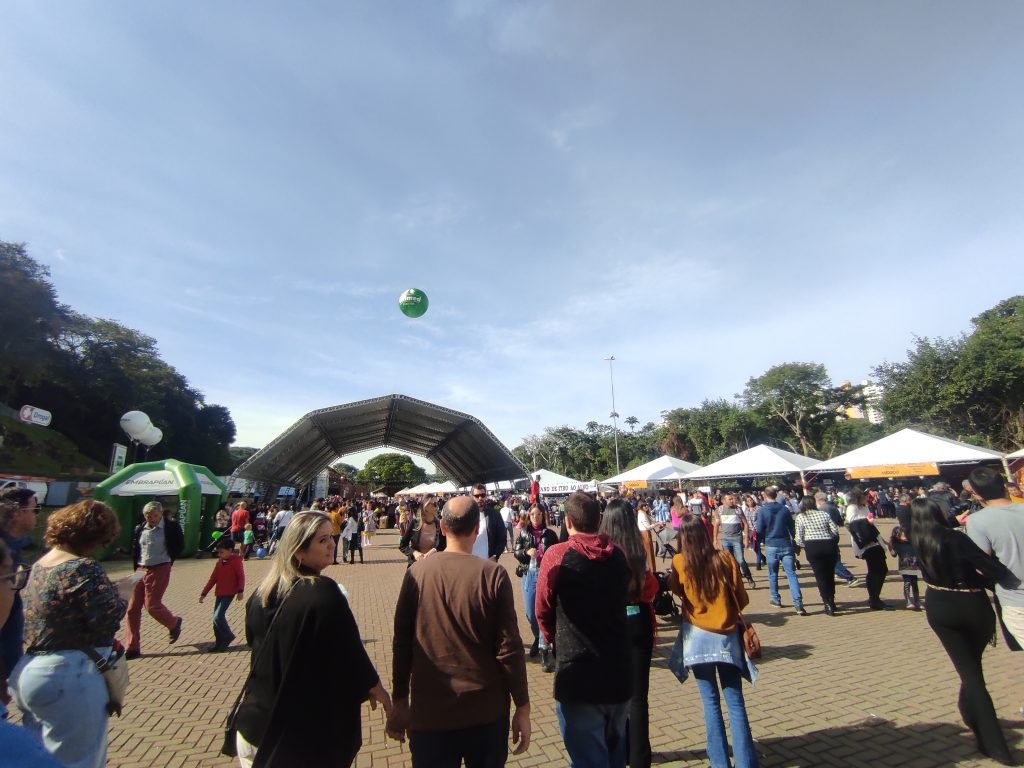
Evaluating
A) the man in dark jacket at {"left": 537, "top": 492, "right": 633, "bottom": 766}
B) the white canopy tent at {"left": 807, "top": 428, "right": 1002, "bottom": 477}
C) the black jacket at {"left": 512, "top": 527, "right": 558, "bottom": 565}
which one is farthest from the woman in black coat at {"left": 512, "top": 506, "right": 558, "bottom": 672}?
the white canopy tent at {"left": 807, "top": 428, "right": 1002, "bottom": 477}

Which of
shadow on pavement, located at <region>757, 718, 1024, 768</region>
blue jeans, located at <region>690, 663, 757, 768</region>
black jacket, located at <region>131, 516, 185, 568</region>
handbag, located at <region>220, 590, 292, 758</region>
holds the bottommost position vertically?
shadow on pavement, located at <region>757, 718, 1024, 768</region>

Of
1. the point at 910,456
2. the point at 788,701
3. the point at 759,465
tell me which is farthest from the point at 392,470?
the point at 788,701

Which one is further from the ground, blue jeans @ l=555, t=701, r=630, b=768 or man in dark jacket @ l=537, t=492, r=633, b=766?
man in dark jacket @ l=537, t=492, r=633, b=766

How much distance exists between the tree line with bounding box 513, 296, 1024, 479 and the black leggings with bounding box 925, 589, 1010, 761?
130 ft

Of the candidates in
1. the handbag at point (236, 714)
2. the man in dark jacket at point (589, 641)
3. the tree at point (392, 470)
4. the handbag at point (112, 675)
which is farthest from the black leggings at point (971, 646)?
the tree at point (392, 470)

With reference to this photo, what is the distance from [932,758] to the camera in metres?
3.42

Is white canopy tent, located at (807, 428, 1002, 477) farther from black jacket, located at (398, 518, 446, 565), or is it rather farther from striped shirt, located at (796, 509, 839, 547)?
black jacket, located at (398, 518, 446, 565)

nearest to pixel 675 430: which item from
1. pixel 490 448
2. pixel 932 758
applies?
pixel 490 448

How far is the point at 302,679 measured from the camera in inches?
76.6

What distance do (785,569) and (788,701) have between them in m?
3.78

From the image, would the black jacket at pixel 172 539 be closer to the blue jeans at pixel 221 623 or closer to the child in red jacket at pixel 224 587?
the child in red jacket at pixel 224 587

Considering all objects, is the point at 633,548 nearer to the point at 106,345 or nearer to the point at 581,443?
the point at 106,345

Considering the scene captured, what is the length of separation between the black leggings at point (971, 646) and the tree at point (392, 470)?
3234 inches

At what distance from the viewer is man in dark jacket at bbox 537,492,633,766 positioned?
102 inches
